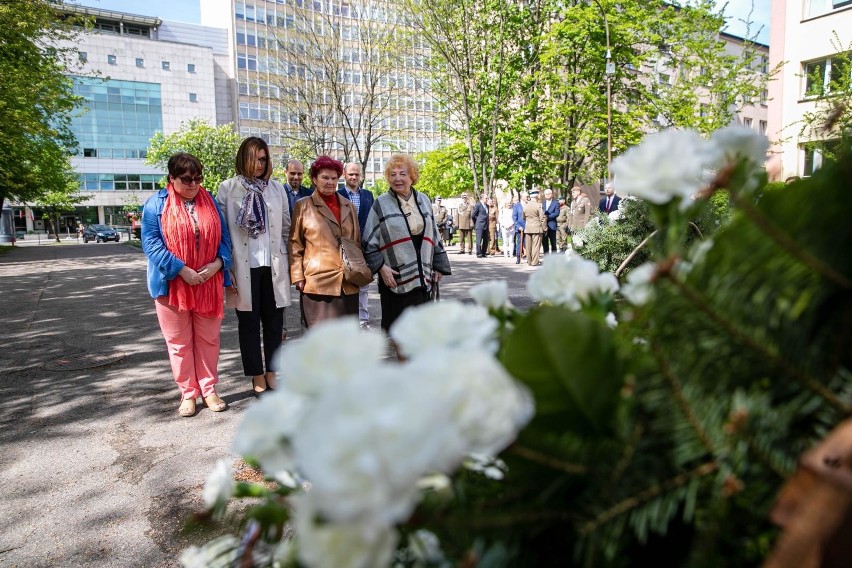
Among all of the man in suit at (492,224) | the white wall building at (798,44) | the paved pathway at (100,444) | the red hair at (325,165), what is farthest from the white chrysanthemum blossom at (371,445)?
the white wall building at (798,44)

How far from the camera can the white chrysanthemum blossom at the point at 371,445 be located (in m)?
0.38

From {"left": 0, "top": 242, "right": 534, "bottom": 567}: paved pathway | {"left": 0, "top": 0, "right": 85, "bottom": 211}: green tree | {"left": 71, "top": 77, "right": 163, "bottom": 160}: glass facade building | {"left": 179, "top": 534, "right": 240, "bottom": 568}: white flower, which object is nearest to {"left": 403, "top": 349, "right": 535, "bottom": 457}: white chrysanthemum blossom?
{"left": 179, "top": 534, "right": 240, "bottom": 568}: white flower

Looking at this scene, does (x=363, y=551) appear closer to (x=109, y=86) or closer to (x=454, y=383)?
(x=454, y=383)

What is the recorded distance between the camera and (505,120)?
974 inches

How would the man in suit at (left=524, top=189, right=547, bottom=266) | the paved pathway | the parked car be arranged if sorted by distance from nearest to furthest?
the paved pathway, the man in suit at (left=524, top=189, right=547, bottom=266), the parked car

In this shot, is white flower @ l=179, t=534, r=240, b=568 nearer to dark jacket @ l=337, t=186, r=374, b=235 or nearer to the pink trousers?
the pink trousers

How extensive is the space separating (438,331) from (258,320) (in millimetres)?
4806

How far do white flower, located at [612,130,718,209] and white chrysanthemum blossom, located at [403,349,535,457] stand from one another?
0.76 ft

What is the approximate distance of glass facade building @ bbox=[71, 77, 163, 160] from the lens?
78.5 metres

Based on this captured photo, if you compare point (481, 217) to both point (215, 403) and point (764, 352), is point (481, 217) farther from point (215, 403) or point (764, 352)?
point (764, 352)

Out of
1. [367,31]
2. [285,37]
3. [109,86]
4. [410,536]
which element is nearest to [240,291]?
[410,536]

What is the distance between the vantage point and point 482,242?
20781mm

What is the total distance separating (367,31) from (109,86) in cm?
6450

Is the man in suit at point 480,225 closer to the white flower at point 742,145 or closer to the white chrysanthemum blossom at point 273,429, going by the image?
the white flower at point 742,145
